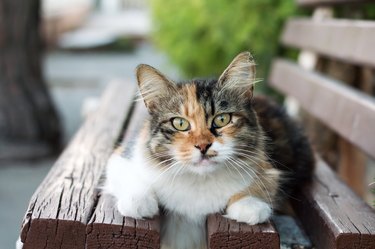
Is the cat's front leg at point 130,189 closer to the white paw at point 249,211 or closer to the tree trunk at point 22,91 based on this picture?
the white paw at point 249,211

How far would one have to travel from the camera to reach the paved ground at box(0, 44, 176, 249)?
4703 mm

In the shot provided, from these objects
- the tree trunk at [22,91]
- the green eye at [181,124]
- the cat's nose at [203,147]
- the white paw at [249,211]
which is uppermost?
the green eye at [181,124]

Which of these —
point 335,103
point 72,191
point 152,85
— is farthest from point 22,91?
point 152,85

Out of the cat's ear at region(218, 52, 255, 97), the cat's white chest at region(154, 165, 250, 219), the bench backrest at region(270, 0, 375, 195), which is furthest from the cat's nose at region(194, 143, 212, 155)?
the bench backrest at region(270, 0, 375, 195)

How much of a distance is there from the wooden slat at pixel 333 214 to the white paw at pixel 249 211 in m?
0.20

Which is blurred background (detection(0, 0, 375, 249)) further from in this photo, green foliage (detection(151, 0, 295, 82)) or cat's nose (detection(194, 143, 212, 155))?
cat's nose (detection(194, 143, 212, 155))

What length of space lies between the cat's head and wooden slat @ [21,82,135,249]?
1.05ft

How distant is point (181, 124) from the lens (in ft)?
6.61

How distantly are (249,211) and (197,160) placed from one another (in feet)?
0.73

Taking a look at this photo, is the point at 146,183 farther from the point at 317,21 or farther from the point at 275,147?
the point at 317,21

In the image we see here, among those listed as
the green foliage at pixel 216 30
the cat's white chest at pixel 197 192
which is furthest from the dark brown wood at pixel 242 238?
the green foliage at pixel 216 30

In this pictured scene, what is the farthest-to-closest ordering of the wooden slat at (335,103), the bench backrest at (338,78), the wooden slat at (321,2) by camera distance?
the wooden slat at (321,2) → the bench backrest at (338,78) → the wooden slat at (335,103)

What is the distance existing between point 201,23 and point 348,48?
286cm

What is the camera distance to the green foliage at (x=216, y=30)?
192 inches
